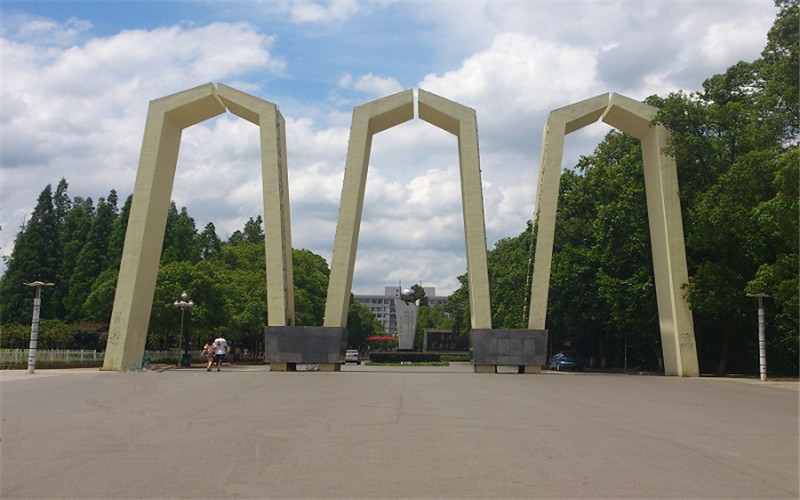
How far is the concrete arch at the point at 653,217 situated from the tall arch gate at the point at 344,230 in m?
0.04

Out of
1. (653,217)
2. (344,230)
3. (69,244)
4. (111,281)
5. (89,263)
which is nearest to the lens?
(344,230)

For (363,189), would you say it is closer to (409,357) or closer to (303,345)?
(303,345)

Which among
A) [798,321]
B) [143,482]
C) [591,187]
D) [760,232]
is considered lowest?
[143,482]

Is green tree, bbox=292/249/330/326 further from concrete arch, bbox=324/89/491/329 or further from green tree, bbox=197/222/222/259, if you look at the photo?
concrete arch, bbox=324/89/491/329

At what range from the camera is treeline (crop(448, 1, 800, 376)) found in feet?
75.6

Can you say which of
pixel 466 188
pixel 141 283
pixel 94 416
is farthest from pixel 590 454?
pixel 141 283

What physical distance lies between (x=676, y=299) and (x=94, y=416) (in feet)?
72.6

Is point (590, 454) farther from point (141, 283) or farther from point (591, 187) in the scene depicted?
point (591, 187)

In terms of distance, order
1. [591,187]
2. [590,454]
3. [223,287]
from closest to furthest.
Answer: [590,454] → [591,187] → [223,287]

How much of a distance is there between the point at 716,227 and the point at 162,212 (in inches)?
806

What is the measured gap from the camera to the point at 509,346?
27156mm

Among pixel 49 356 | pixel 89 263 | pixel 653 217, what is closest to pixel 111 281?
pixel 49 356

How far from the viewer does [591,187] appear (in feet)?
134

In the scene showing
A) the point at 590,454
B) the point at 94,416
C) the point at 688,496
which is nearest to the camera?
the point at 688,496
